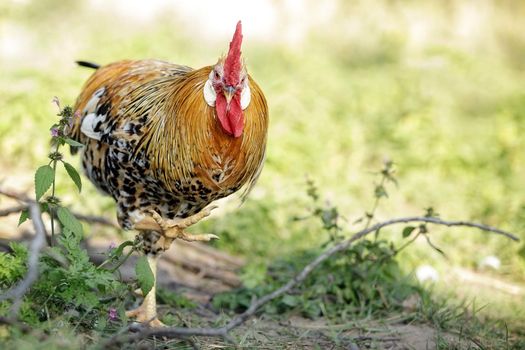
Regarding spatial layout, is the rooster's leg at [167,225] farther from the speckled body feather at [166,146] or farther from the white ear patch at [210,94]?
the white ear patch at [210,94]

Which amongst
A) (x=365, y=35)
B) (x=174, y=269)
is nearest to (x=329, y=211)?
(x=174, y=269)

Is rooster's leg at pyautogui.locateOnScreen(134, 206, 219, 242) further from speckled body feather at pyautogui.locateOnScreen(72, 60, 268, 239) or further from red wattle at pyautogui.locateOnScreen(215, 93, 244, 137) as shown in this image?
red wattle at pyautogui.locateOnScreen(215, 93, 244, 137)

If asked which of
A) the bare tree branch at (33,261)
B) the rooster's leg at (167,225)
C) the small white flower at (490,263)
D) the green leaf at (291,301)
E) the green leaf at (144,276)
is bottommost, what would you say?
the bare tree branch at (33,261)

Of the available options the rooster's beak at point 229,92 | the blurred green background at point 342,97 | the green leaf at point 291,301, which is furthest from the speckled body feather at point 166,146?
the blurred green background at point 342,97

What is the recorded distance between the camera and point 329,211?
4633 mm

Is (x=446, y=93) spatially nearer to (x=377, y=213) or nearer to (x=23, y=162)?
(x=377, y=213)

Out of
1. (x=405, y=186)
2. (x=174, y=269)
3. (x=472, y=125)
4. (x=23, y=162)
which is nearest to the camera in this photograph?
(x=174, y=269)

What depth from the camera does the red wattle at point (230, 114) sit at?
332 centimetres

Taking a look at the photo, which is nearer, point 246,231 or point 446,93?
point 246,231

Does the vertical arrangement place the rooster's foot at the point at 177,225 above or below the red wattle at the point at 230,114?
below

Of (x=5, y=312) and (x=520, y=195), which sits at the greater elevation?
(x=520, y=195)

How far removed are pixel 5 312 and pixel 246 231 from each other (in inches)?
126

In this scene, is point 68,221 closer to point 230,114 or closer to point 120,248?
point 120,248

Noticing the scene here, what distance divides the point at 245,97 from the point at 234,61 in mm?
224
